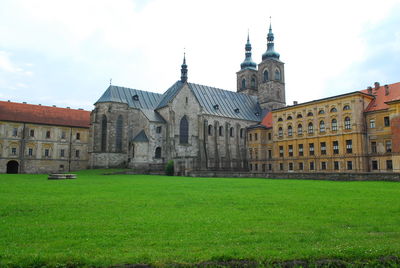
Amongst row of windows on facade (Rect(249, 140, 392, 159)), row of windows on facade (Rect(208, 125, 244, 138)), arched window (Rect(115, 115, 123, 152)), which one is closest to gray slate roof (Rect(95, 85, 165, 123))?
arched window (Rect(115, 115, 123, 152))

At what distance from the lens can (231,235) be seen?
24.4 feet

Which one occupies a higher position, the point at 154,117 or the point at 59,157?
the point at 154,117

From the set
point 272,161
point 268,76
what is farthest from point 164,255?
point 268,76

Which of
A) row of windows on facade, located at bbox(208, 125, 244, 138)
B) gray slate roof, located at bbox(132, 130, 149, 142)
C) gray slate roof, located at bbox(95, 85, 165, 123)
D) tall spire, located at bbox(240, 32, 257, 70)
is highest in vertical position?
tall spire, located at bbox(240, 32, 257, 70)

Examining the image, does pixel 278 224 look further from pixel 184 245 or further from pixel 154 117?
pixel 154 117

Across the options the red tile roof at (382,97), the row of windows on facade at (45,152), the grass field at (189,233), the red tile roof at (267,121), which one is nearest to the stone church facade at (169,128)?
the red tile roof at (267,121)

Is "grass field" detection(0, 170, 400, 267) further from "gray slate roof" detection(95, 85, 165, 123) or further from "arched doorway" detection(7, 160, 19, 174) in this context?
"arched doorway" detection(7, 160, 19, 174)

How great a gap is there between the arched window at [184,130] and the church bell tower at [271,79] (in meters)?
24.7

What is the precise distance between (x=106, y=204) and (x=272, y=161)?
5107cm

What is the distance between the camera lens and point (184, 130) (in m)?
60.4

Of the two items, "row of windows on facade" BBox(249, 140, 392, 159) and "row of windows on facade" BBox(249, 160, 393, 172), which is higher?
"row of windows on facade" BBox(249, 140, 392, 159)

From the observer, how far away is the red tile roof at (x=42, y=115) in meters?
59.6

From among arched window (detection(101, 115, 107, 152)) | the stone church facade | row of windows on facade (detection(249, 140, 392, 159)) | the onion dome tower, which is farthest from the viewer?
the onion dome tower

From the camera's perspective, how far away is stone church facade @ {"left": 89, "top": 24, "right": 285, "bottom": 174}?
56.1 m
